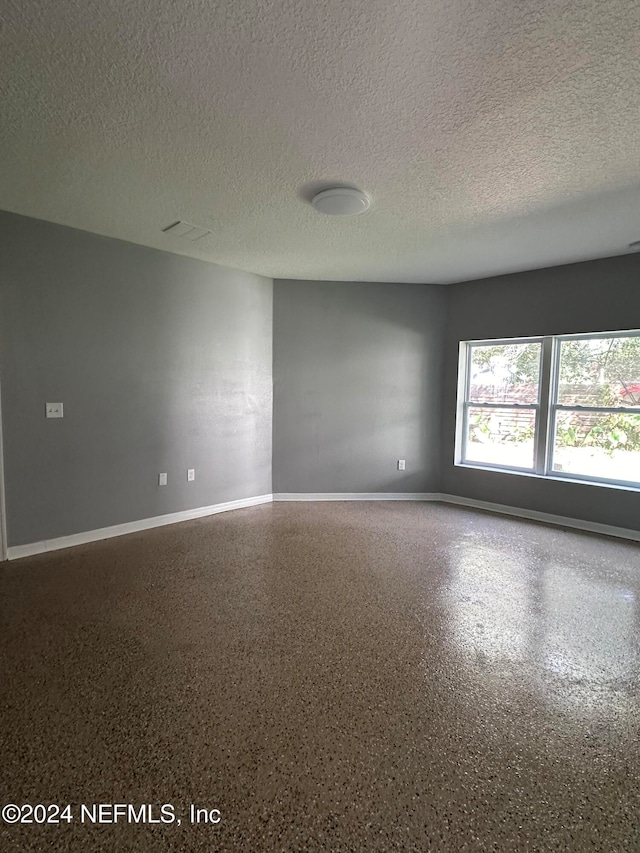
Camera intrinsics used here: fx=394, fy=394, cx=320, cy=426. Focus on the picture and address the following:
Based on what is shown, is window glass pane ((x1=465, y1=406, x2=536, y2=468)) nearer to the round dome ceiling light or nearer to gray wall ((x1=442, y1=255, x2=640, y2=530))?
gray wall ((x1=442, y1=255, x2=640, y2=530))

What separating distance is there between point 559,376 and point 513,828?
3.91m

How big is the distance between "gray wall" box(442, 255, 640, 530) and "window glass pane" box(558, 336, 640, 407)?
Answer: 20 centimetres

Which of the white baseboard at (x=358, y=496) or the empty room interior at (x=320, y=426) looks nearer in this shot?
the empty room interior at (x=320, y=426)

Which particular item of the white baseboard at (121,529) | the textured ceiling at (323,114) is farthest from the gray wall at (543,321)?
the white baseboard at (121,529)

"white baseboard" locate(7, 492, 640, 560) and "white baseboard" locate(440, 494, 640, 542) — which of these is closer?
"white baseboard" locate(7, 492, 640, 560)

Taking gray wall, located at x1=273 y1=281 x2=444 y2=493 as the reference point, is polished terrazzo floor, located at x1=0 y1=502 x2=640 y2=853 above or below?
below

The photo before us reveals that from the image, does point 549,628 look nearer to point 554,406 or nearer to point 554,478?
point 554,478

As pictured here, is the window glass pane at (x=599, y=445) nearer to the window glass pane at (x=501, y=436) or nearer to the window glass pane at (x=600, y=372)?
the window glass pane at (x=600, y=372)

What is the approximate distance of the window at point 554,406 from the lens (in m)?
3.74

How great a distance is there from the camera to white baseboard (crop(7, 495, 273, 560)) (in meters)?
3.10

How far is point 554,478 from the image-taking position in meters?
4.10

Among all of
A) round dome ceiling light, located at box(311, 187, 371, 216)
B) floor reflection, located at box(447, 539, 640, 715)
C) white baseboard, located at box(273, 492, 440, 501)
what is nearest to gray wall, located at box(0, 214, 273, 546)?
white baseboard, located at box(273, 492, 440, 501)

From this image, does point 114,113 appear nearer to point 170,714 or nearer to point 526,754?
point 170,714

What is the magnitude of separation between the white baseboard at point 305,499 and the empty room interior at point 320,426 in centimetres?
3
